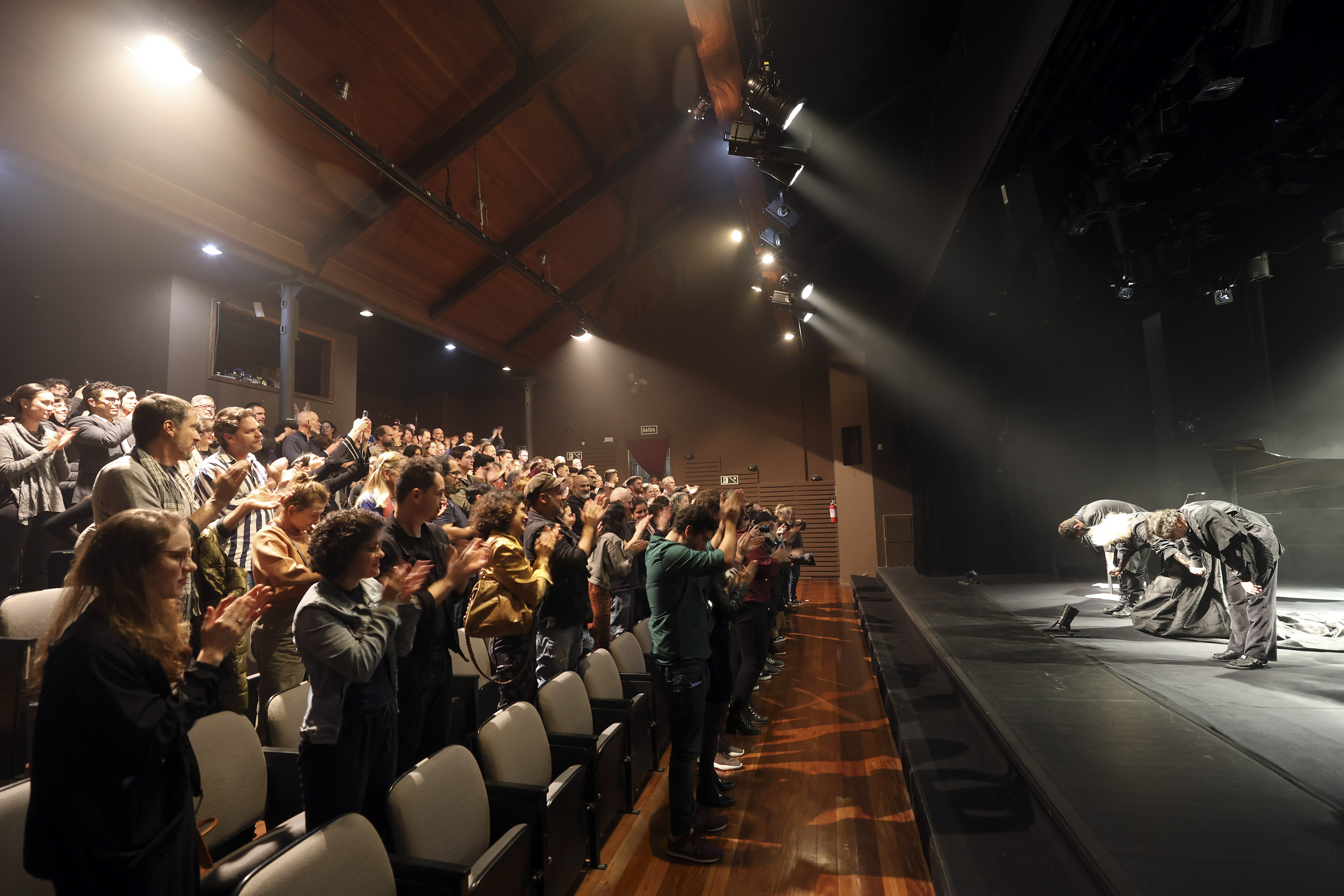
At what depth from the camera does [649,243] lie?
11.7 meters

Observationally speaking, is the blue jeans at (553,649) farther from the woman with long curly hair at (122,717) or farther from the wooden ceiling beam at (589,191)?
the wooden ceiling beam at (589,191)

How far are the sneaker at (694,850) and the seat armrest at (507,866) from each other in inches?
31.9

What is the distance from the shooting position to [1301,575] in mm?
7113

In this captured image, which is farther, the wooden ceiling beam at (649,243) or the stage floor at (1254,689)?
the wooden ceiling beam at (649,243)

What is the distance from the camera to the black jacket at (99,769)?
1.16 metres

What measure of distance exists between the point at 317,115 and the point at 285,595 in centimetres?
485

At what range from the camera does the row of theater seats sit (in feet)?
4.68

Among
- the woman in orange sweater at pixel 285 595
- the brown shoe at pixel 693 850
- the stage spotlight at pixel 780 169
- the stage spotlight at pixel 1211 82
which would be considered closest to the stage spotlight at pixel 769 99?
the stage spotlight at pixel 780 169

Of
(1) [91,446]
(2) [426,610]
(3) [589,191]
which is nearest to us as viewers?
(2) [426,610]

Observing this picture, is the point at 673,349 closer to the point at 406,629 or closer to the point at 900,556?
the point at 900,556

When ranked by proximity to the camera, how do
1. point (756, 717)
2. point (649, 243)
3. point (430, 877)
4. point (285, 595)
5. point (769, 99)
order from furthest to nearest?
1. point (649, 243)
2. point (769, 99)
3. point (756, 717)
4. point (285, 595)
5. point (430, 877)

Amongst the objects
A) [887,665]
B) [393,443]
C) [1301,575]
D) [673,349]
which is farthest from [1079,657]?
[673,349]

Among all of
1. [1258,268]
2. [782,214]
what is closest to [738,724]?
[782,214]

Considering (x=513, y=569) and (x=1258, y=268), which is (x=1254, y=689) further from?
(x=1258, y=268)
